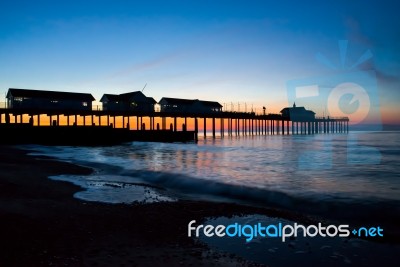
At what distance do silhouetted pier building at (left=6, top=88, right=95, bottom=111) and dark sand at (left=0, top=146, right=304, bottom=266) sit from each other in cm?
4585

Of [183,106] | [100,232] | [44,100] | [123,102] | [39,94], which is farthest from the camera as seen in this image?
[183,106]

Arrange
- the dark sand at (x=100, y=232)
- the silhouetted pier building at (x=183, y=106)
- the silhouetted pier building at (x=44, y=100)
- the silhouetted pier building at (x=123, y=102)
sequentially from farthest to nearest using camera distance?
the silhouetted pier building at (x=183, y=106) < the silhouetted pier building at (x=123, y=102) < the silhouetted pier building at (x=44, y=100) < the dark sand at (x=100, y=232)

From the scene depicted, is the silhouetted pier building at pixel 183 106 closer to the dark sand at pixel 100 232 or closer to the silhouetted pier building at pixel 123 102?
the silhouetted pier building at pixel 123 102

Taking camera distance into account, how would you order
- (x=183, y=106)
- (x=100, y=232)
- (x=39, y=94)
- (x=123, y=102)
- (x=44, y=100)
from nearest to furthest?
1. (x=100, y=232)
2. (x=44, y=100)
3. (x=39, y=94)
4. (x=123, y=102)
5. (x=183, y=106)

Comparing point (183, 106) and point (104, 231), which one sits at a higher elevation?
point (183, 106)

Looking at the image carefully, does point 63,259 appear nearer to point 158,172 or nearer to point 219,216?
point 219,216

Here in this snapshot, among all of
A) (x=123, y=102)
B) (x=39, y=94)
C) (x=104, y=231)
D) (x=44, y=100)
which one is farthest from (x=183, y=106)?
(x=104, y=231)

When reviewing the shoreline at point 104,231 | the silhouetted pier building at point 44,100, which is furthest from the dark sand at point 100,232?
the silhouetted pier building at point 44,100

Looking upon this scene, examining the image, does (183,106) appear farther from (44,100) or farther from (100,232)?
(100,232)

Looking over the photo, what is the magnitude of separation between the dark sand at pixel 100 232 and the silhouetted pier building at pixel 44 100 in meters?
45.8

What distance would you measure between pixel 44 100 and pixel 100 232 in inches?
1980

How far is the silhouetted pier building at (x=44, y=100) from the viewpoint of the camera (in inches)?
1948

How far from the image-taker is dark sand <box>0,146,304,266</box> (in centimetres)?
464

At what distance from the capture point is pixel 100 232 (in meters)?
5.90
